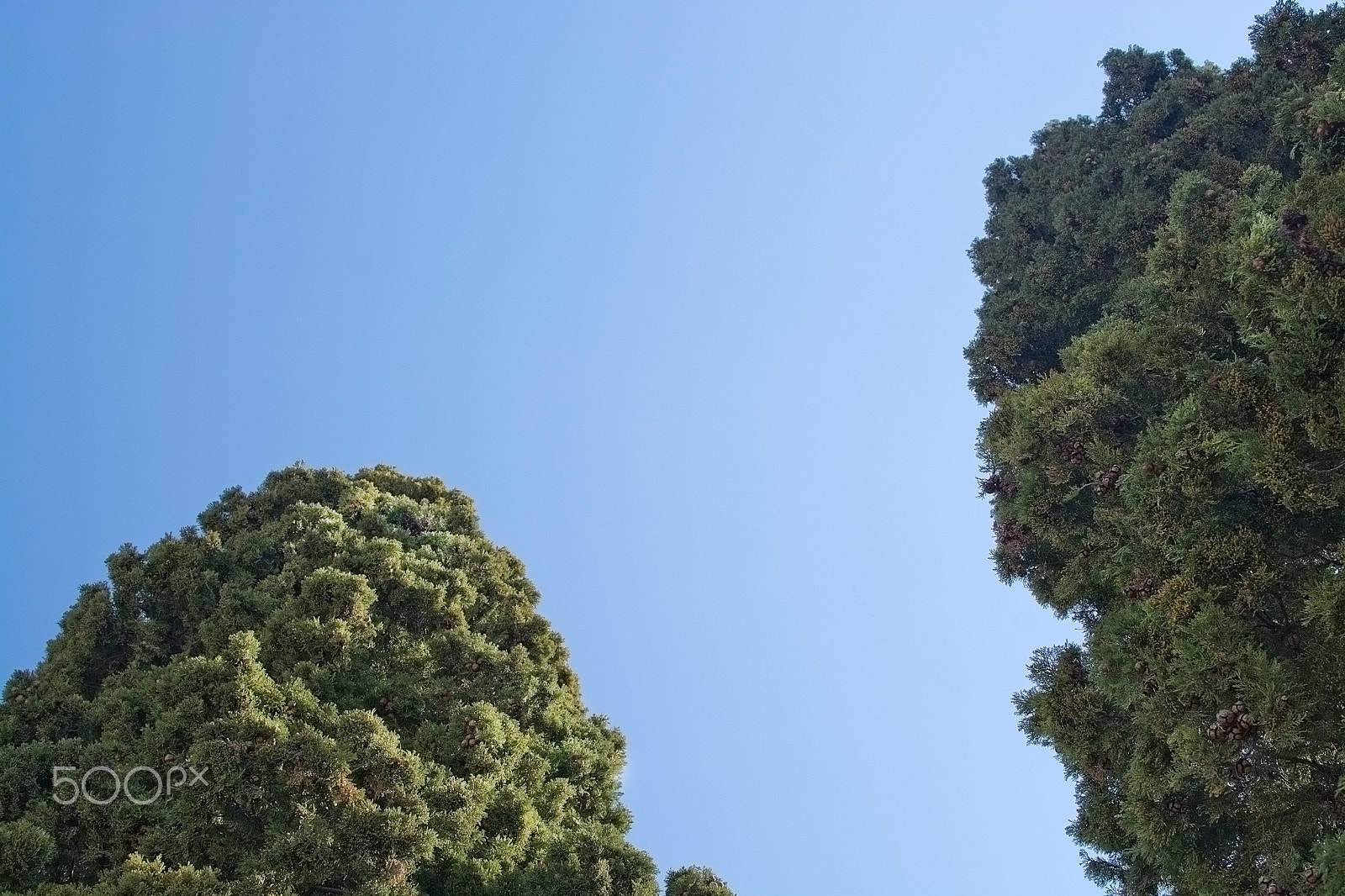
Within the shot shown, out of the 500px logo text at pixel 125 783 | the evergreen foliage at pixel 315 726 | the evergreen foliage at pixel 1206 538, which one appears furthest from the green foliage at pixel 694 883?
the 500px logo text at pixel 125 783

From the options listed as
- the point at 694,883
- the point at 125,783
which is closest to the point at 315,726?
the point at 125,783

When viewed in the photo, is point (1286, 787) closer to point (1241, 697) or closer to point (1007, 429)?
point (1241, 697)

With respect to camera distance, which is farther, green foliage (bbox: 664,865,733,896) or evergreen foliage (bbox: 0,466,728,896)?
green foliage (bbox: 664,865,733,896)

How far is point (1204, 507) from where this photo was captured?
851 cm

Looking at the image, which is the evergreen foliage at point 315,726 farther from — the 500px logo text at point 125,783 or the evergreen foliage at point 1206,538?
the evergreen foliage at point 1206,538

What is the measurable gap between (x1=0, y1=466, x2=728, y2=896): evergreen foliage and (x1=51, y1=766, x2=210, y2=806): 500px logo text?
0.27 feet

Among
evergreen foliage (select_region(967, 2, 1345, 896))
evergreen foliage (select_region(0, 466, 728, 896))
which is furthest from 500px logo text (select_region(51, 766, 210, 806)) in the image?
evergreen foliage (select_region(967, 2, 1345, 896))

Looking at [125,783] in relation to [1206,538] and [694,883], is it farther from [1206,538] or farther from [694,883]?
[1206,538]

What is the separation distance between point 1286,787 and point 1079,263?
10737 mm

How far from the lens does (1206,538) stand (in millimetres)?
8344

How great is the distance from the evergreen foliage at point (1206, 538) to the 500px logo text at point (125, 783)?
859 cm

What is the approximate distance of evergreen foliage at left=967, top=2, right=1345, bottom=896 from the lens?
303 inches

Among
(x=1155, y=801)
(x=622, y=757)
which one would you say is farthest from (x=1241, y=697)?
(x=622, y=757)

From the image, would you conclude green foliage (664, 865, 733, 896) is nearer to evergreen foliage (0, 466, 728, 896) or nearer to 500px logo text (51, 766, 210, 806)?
evergreen foliage (0, 466, 728, 896)
